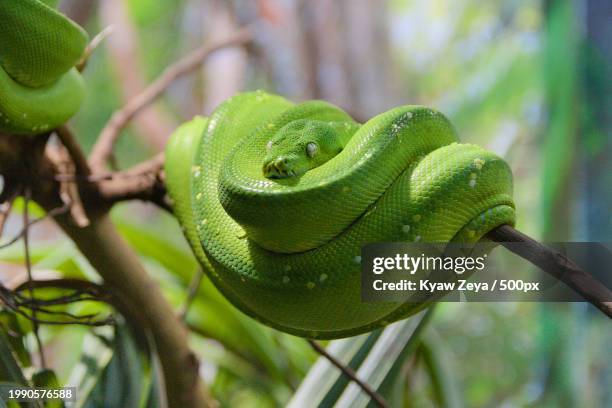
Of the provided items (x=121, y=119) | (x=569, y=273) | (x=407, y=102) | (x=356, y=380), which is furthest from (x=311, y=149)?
(x=407, y=102)

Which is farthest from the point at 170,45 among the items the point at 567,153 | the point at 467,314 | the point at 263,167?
the point at 263,167

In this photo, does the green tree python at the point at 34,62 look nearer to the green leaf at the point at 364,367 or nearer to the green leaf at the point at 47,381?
the green leaf at the point at 47,381

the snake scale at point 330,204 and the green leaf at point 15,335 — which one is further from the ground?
the snake scale at point 330,204

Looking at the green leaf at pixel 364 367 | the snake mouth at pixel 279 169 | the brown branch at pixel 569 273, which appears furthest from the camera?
the green leaf at pixel 364 367

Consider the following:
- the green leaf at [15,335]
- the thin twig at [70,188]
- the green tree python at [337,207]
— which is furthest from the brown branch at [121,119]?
the green tree python at [337,207]

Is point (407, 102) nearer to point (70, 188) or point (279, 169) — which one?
point (70, 188)

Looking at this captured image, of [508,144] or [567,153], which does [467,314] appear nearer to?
[567,153]
